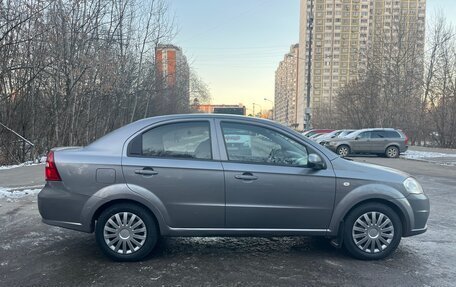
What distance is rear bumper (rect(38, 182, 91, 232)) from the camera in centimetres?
421

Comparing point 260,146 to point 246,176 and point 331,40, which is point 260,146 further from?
point 331,40

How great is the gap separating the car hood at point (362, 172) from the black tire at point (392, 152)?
1759 cm

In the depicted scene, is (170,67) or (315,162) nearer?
(315,162)

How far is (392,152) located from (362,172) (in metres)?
18.0

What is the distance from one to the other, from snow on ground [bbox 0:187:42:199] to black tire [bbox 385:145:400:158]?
59.1 ft

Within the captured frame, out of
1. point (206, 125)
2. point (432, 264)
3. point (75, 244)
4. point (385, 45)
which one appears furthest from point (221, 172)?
point (385, 45)

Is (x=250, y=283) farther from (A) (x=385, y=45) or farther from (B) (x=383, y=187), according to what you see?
(A) (x=385, y=45)

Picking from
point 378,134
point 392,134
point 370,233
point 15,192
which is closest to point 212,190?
point 370,233

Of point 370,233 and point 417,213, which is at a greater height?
point 417,213

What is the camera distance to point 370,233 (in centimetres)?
442

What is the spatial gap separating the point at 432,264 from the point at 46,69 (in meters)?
15.9

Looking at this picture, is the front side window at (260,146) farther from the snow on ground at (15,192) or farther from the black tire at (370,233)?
the snow on ground at (15,192)

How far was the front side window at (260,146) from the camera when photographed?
4340 mm

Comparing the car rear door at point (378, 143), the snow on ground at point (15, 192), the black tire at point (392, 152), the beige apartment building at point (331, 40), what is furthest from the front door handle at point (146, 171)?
the beige apartment building at point (331, 40)
